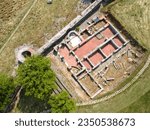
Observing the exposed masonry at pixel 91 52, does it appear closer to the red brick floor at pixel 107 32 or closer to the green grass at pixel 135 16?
the red brick floor at pixel 107 32

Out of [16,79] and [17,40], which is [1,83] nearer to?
[16,79]

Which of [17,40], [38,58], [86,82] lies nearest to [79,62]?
[86,82]

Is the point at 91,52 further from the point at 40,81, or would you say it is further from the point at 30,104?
the point at 30,104

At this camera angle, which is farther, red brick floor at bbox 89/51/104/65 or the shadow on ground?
red brick floor at bbox 89/51/104/65

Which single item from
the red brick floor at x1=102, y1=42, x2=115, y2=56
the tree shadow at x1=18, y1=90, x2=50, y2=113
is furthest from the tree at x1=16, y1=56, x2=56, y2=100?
the red brick floor at x1=102, y1=42, x2=115, y2=56

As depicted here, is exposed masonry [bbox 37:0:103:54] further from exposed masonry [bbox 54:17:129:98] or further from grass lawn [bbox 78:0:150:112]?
grass lawn [bbox 78:0:150:112]

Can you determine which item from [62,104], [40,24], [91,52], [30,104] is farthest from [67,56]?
[30,104]
